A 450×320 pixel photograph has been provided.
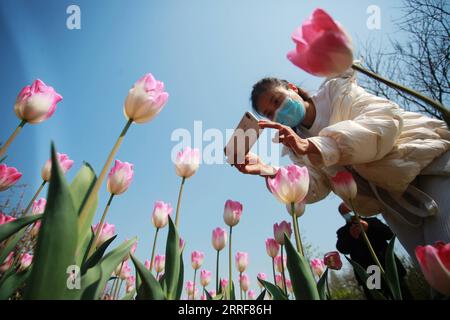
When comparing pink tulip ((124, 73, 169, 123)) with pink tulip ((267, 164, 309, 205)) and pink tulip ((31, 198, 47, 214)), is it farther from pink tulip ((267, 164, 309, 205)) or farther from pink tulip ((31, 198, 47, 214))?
pink tulip ((31, 198, 47, 214))

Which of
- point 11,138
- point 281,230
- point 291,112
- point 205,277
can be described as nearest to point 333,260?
point 281,230

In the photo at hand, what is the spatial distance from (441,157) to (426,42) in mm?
5490

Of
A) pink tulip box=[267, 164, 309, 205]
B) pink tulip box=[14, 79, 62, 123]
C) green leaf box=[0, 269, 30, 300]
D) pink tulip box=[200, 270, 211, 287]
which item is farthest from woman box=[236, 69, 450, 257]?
pink tulip box=[200, 270, 211, 287]

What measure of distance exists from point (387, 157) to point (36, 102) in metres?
1.61

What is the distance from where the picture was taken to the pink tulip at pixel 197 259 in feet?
8.91

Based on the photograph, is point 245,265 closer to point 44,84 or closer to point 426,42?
point 44,84

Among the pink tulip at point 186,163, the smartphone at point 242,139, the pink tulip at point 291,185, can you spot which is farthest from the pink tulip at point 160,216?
the pink tulip at point 291,185

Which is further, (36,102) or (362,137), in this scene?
(362,137)

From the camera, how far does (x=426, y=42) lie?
5359 millimetres

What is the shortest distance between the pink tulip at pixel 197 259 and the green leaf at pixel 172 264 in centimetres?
196

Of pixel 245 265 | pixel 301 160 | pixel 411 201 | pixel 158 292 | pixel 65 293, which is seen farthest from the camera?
pixel 245 265

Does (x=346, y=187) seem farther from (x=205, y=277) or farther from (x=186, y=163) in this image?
(x=205, y=277)

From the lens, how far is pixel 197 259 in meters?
→ 2.74
